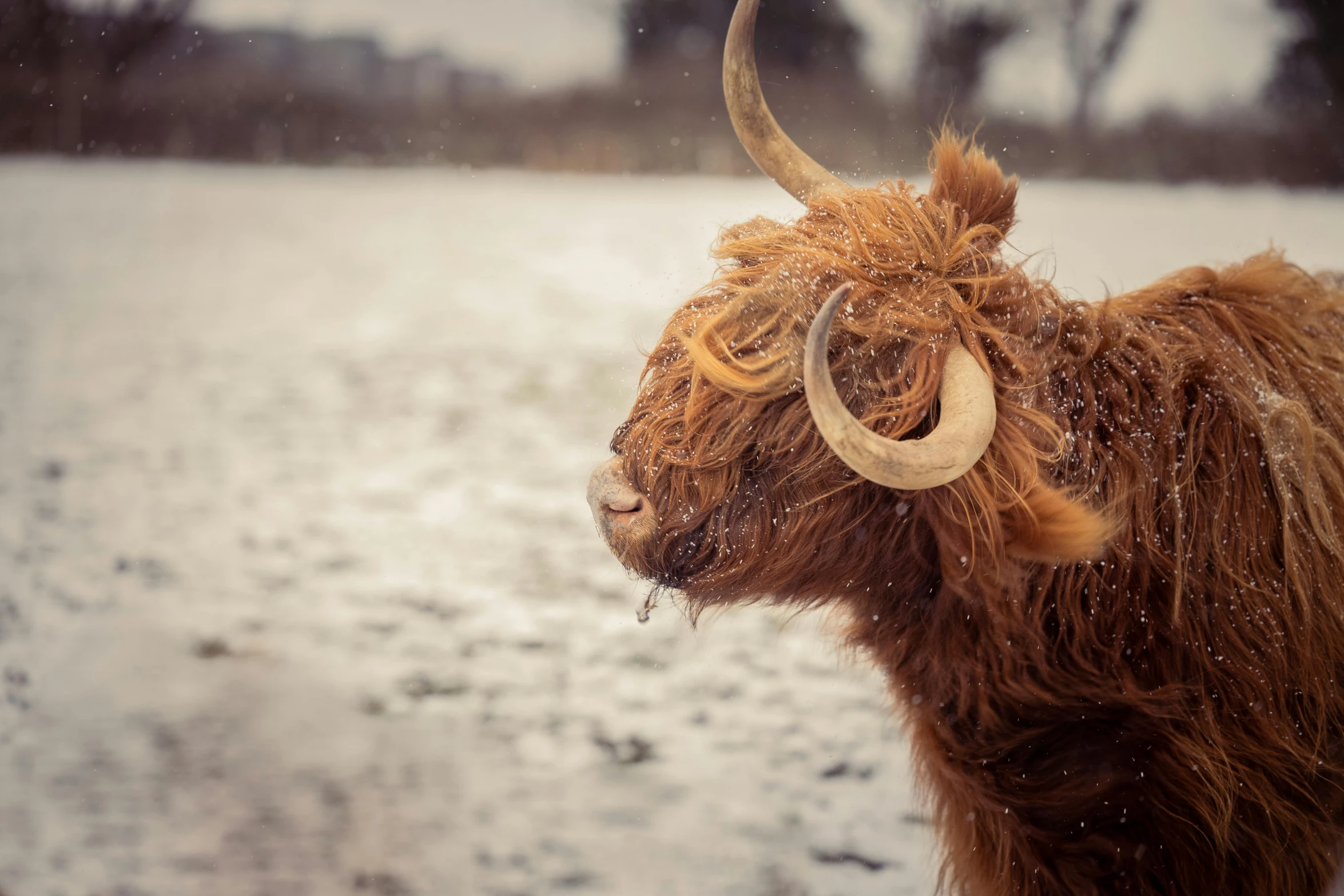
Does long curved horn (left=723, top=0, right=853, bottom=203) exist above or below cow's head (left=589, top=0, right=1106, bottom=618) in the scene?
above

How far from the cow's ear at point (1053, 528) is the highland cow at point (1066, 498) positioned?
74 millimetres

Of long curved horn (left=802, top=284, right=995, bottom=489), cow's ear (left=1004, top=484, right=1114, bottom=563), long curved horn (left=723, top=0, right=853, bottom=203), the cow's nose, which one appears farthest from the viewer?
long curved horn (left=723, top=0, right=853, bottom=203)

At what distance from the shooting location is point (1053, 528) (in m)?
1.32

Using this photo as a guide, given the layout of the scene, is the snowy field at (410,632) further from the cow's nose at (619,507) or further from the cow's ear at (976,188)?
the cow's nose at (619,507)

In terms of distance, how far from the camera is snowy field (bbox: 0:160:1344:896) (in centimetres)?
264

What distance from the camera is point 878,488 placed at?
1620mm

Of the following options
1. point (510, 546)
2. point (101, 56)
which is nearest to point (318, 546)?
point (510, 546)

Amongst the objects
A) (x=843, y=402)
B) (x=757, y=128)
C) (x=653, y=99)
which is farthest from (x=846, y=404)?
(x=653, y=99)

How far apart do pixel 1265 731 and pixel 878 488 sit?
90cm

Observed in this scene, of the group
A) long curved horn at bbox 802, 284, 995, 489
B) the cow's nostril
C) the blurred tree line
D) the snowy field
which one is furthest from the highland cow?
the blurred tree line

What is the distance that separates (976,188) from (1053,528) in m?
0.78

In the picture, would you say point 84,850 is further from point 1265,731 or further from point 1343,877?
point 1343,877

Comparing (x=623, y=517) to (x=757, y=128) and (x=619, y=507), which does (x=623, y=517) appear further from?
(x=757, y=128)

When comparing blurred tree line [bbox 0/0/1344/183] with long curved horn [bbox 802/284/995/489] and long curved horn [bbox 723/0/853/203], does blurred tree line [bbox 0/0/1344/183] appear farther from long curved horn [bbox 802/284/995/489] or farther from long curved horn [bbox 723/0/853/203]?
long curved horn [bbox 802/284/995/489]
